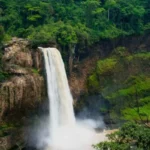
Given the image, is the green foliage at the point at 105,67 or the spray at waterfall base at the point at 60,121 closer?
the spray at waterfall base at the point at 60,121

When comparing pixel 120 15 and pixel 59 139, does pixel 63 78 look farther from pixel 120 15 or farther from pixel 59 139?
pixel 120 15

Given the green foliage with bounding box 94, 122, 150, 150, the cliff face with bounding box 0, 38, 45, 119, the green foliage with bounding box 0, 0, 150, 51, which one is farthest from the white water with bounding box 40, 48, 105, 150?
the green foliage with bounding box 94, 122, 150, 150

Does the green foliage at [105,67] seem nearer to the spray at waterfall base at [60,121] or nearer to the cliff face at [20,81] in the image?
the spray at waterfall base at [60,121]

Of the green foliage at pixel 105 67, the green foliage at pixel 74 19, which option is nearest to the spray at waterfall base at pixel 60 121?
the green foliage at pixel 74 19

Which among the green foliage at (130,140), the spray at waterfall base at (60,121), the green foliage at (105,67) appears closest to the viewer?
the green foliage at (130,140)

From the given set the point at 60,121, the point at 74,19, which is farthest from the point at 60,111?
the point at 74,19

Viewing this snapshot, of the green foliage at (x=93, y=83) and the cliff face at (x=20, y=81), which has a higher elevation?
the cliff face at (x=20, y=81)

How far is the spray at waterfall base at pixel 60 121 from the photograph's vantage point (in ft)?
85.6

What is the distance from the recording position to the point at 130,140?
Answer: 16.3m

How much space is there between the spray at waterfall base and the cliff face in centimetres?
113

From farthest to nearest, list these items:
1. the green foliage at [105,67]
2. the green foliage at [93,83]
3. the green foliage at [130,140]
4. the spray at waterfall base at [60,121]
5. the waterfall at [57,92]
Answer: the green foliage at [105,67] < the green foliage at [93,83] < the waterfall at [57,92] < the spray at waterfall base at [60,121] < the green foliage at [130,140]

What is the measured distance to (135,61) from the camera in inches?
1391

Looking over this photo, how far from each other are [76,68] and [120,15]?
1079 centimetres

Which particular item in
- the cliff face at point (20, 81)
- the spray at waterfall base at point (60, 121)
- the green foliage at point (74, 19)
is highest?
the green foliage at point (74, 19)
